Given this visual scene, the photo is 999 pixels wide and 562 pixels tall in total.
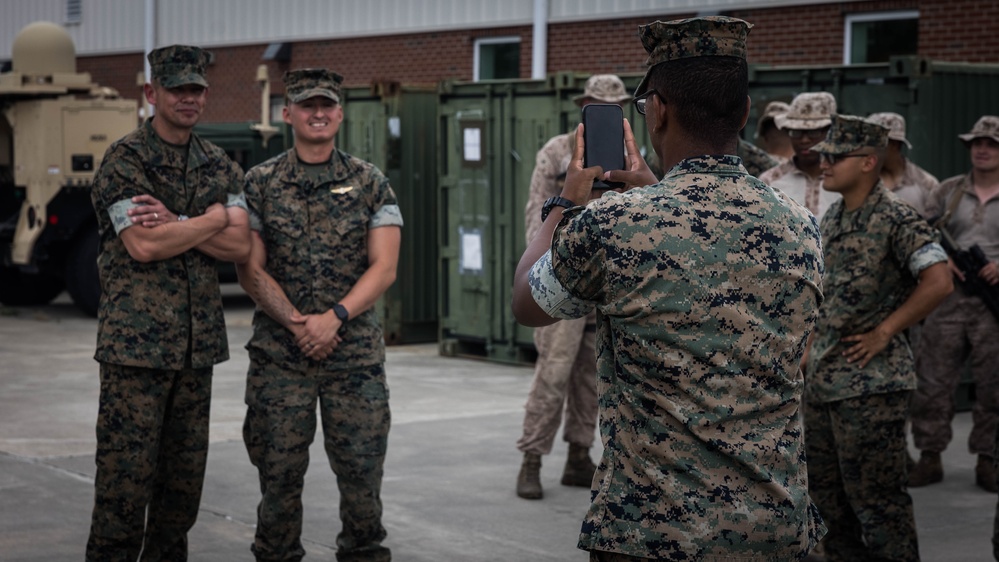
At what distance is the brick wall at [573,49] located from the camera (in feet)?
44.5

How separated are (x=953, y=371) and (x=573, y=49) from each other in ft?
33.1

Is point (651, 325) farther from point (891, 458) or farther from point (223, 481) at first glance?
point (223, 481)

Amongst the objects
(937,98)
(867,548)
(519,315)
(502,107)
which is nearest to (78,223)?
(502,107)

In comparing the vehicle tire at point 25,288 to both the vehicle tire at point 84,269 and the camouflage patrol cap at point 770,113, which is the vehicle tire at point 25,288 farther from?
the camouflage patrol cap at point 770,113

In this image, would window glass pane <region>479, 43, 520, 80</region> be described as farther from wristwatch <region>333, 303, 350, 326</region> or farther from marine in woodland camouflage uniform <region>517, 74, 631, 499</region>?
wristwatch <region>333, 303, 350, 326</region>

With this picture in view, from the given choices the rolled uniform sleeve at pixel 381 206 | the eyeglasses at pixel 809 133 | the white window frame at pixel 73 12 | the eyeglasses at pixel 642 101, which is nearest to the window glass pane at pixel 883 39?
the eyeglasses at pixel 809 133

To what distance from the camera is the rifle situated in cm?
793

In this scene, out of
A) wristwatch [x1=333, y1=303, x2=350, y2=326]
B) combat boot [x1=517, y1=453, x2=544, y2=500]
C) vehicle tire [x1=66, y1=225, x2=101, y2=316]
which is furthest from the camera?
vehicle tire [x1=66, y1=225, x2=101, y2=316]

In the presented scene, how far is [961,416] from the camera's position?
388 inches

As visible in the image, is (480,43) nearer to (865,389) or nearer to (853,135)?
(853,135)

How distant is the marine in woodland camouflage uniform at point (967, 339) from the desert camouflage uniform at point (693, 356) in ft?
16.7

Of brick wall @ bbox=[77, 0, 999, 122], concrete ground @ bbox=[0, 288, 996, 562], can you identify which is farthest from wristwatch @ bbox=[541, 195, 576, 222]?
brick wall @ bbox=[77, 0, 999, 122]

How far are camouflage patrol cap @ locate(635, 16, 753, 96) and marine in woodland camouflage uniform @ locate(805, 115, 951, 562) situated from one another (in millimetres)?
2629

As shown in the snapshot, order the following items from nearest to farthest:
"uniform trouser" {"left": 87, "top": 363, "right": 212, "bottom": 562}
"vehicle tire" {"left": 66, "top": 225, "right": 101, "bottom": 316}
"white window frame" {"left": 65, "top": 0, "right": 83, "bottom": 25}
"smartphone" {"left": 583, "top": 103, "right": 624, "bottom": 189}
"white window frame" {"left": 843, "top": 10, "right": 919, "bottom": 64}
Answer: "smartphone" {"left": 583, "top": 103, "right": 624, "bottom": 189} → "uniform trouser" {"left": 87, "top": 363, "right": 212, "bottom": 562} → "white window frame" {"left": 843, "top": 10, "right": 919, "bottom": 64} → "vehicle tire" {"left": 66, "top": 225, "right": 101, "bottom": 316} → "white window frame" {"left": 65, "top": 0, "right": 83, "bottom": 25}
